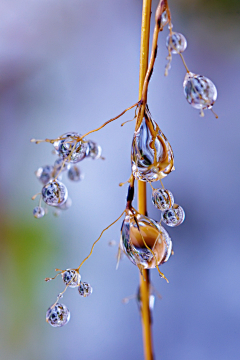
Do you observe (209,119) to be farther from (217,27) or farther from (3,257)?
(3,257)

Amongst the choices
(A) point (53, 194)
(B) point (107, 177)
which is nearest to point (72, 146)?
(A) point (53, 194)

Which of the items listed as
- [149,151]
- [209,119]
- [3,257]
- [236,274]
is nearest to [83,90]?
[209,119]

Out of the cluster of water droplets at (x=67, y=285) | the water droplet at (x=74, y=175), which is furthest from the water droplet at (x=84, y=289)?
the water droplet at (x=74, y=175)

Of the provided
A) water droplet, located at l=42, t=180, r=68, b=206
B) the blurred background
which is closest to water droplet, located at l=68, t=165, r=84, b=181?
water droplet, located at l=42, t=180, r=68, b=206

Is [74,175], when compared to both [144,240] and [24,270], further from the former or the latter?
[24,270]

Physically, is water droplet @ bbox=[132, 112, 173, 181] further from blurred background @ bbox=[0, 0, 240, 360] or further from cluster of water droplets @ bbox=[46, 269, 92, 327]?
blurred background @ bbox=[0, 0, 240, 360]
